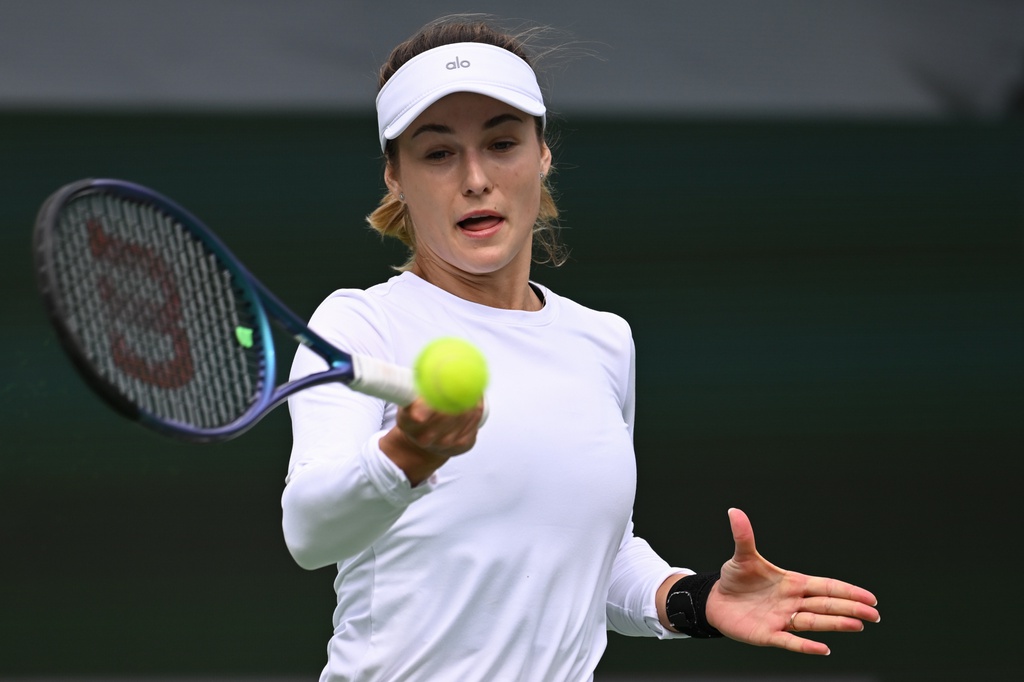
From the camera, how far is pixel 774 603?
1817mm

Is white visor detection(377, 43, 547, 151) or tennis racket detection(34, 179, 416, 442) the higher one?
white visor detection(377, 43, 547, 151)

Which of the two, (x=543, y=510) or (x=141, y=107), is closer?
(x=543, y=510)

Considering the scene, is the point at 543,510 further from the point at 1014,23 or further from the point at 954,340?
the point at 1014,23

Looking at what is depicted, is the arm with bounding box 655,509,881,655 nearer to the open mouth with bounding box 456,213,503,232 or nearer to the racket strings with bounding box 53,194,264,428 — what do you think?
the open mouth with bounding box 456,213,503,232

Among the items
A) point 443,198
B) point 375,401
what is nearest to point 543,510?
point 375,401

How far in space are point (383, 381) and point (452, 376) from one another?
0.13 m

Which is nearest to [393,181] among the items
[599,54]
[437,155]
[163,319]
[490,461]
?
[437,155]

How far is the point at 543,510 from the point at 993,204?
242 cm

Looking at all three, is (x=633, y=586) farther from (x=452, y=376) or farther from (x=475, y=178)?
(x=452, y=376)

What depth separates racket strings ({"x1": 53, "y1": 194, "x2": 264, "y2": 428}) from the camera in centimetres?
123

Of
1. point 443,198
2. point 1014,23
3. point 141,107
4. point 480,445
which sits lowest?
point 480,445

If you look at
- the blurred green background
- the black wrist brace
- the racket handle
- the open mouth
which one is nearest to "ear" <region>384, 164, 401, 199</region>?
the open mouth

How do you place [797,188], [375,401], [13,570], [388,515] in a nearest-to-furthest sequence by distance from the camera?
[388,515] → [375,401] → [13,570] → [797,188]

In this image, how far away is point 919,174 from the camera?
142 inches
